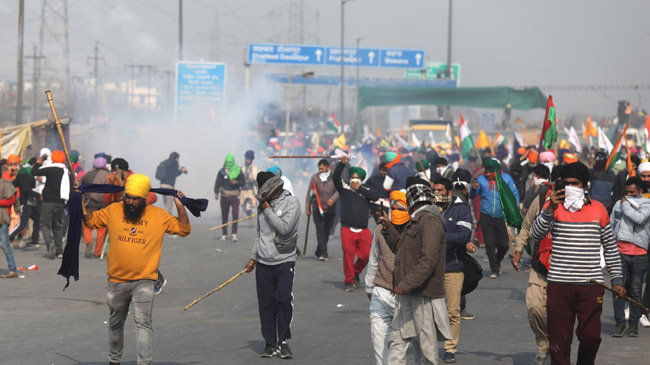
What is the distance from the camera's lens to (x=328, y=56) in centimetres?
6112

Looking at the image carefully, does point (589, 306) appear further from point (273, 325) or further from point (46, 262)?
point (46, 262)

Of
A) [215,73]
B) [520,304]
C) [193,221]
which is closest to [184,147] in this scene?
[215,73]

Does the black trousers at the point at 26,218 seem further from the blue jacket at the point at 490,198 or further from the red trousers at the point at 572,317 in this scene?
the red trousers at the point at 572,317

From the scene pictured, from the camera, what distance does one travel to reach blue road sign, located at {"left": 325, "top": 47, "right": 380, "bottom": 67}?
2405 inches

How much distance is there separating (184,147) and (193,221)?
20778mm

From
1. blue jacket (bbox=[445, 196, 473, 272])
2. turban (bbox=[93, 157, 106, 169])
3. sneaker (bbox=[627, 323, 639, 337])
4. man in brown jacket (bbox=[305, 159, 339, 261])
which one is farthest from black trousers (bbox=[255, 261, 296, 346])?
turban (bbox=[93, 157, 106, 169])

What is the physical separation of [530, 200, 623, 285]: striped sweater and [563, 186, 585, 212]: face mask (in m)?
0.04

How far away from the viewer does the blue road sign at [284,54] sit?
191ft

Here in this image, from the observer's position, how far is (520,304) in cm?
1150

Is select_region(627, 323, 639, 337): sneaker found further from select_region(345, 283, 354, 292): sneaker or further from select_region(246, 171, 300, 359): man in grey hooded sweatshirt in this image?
select_region(345, 283, 354, 292): sneaker

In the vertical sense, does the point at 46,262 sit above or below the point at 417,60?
below

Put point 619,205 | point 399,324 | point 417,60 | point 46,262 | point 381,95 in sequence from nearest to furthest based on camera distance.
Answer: point 399,324, point 619,205, point 46,262, point 381,95, point 417,60

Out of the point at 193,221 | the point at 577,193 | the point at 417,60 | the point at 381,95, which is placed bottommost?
the point at 193,221

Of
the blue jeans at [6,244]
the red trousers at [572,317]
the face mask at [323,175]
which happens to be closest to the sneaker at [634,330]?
the red trousers at [572,317]
